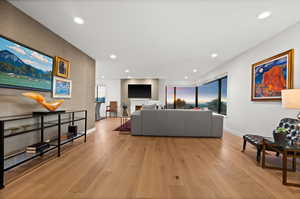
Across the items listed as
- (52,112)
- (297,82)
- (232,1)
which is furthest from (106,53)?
(297,82)

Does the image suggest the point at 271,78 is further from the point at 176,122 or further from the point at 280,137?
the point at 176,122

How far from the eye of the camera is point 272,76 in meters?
2.76

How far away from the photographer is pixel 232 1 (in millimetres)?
1750

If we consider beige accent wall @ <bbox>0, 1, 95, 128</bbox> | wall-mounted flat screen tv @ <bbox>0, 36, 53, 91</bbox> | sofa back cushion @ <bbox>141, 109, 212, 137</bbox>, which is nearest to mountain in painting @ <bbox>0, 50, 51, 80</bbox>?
wall-mounted flat screen tv @ <bbox>0, 36, 53, 91</bbox>

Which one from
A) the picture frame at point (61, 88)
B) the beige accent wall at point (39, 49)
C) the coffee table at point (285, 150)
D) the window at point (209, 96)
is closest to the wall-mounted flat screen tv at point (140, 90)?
the window at point (209, 96)

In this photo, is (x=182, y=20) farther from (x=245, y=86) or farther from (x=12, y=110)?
(x=12, y=110)

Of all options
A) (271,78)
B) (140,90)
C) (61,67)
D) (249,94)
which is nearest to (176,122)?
(249,94)

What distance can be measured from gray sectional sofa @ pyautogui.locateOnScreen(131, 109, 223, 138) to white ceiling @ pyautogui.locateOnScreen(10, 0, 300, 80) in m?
1.86

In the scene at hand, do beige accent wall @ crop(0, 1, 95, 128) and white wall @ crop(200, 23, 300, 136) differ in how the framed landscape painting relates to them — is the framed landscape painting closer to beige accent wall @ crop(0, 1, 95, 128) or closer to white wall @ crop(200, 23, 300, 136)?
white wall @ crop(200, 23, 300, 136)

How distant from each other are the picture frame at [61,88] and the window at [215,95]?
18.0 feet

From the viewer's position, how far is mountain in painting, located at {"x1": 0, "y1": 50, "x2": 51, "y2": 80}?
1.81 m

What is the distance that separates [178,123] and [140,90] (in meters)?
4.83

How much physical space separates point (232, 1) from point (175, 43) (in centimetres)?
141

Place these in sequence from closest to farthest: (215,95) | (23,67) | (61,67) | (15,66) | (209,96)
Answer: (15,66) → (23,67) → (61,67) → (215,95) → (209,96)
